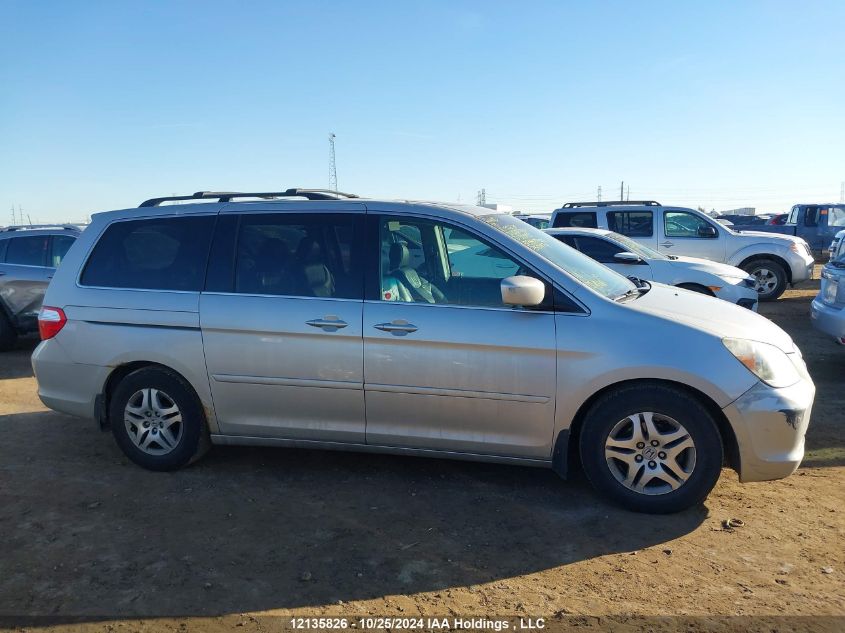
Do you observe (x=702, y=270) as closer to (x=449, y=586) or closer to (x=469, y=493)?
(x=469, y=493)

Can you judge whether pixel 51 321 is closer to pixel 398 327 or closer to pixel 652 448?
pixel 398 327

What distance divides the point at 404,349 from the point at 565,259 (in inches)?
48.8

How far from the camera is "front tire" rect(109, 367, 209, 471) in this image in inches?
176

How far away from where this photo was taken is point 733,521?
3723mm

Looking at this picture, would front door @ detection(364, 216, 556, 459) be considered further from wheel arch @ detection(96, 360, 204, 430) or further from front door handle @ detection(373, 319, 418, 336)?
wheel arch @ detection(96, 360, 204, 430)

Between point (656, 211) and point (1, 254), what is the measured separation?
1079cm

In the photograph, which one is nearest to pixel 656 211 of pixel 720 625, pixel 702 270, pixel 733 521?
pixel 702 270

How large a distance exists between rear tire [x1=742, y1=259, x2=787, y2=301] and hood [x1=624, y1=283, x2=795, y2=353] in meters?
9.01

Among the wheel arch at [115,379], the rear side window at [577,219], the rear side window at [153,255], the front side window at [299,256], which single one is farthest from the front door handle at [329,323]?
the rear side window at [577,219]

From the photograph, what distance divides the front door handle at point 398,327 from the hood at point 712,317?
129cm

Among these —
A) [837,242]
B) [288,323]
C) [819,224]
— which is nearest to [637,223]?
[837,242]

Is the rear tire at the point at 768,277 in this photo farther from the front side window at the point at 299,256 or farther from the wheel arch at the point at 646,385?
the front side window at the point at 299,256

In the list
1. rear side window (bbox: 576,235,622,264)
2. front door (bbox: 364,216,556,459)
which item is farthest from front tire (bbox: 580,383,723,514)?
rear side window (bbox: 576,235,622,264)

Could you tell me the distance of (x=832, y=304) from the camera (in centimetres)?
682
